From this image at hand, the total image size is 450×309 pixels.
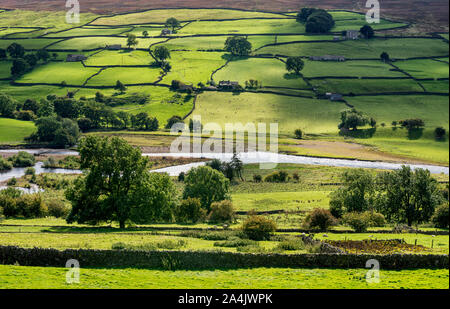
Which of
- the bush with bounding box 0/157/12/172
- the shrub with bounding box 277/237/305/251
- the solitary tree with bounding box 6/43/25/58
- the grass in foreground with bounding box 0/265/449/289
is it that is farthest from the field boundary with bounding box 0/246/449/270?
the solitary tree with bounding box 6/43/25/58

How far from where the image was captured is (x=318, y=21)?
179m

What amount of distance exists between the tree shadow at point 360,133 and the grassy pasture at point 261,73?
96.8 feet

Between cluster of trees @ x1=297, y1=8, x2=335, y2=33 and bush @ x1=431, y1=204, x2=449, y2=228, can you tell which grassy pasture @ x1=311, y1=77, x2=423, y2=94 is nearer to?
cluster of trees @ x1=297, y1=8, x2=335, y2=33

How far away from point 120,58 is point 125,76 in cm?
1105

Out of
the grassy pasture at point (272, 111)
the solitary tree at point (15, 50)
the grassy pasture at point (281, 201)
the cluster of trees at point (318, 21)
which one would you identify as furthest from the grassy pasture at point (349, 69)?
the grassy pasture at point (281, 201)

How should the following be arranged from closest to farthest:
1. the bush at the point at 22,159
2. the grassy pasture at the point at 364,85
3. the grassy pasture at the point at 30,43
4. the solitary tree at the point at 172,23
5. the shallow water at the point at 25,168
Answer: the shallow water at the point at 25,168, the bush at the point at 22,159, the grassy pasture at the point at 30,43, the grassy pasture at the point at 364,85, the solitary tree at the point at 172,23

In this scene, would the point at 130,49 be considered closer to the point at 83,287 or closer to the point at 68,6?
the point at 68,6

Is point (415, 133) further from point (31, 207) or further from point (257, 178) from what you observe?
point (31, 207)

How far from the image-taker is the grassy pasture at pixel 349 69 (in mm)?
148000

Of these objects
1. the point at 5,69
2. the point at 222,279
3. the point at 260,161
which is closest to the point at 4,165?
the point at 5,69

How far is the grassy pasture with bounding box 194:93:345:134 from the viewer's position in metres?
128

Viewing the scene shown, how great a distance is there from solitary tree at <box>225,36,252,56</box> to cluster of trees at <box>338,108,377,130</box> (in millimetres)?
53200

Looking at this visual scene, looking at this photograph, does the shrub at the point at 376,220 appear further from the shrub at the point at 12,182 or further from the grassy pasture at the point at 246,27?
the grassy pasture at the point at 246,27

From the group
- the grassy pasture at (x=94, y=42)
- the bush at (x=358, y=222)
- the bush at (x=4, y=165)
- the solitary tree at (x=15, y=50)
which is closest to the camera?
the bush at (x=358, y=222)
